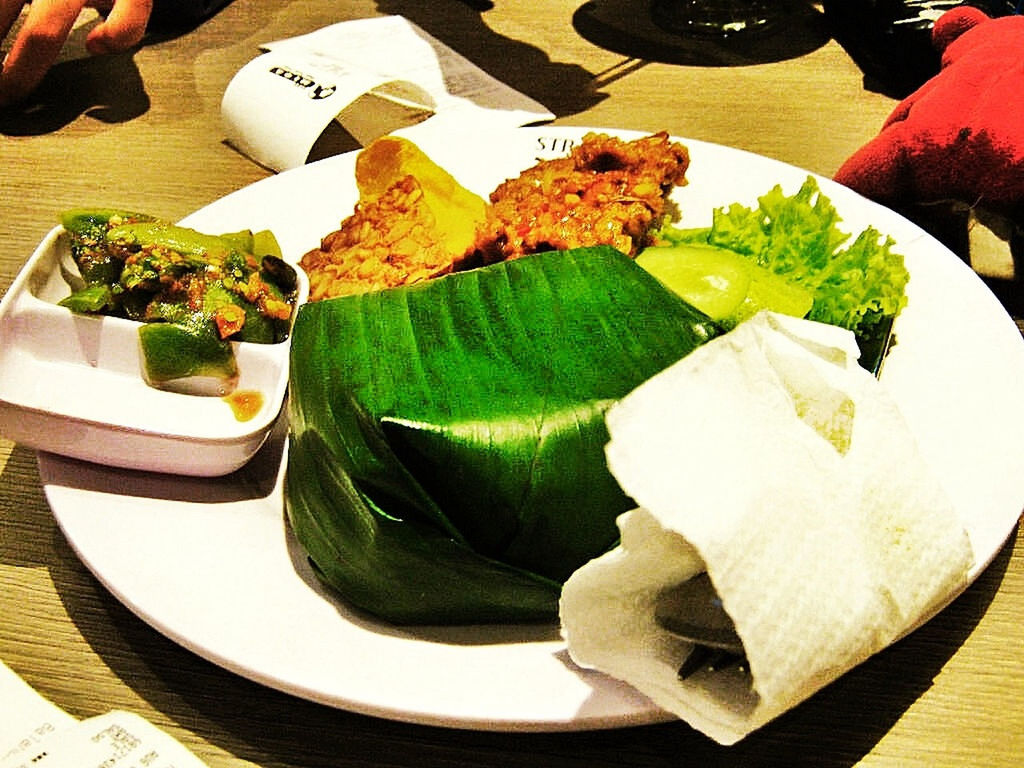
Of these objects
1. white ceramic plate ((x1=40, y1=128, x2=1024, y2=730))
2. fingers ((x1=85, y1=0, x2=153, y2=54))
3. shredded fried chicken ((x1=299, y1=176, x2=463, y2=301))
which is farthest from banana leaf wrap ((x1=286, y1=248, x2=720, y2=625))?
fingers ((x1=85, y1=0, x2=153, y2=54))

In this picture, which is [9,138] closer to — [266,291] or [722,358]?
[266,291]

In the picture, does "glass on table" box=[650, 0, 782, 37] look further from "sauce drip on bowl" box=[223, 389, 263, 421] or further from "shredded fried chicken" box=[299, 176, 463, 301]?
"sauce drip on bowl" box=[223, 389, 263, 421]

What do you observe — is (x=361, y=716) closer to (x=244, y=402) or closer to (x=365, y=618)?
(x=365, y=618)

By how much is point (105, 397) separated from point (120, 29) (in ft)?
5.63

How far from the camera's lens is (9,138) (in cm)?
256

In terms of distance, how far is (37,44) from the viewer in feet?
8.51

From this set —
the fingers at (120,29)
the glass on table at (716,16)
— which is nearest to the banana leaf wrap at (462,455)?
the fingers at (120,29)

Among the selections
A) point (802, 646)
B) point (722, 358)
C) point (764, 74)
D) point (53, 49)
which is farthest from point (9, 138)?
point (802, 646)

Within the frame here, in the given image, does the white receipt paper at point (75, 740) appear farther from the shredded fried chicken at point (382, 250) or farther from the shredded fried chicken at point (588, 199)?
the shredded fried chicken at point (588, 199)

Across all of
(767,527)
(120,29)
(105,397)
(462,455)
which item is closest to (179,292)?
(105,397)

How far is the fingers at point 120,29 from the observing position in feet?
8.48

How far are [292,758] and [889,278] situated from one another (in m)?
1.19

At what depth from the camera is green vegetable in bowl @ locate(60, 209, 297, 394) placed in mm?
1366

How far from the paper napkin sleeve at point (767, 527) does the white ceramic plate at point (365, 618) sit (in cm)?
8
